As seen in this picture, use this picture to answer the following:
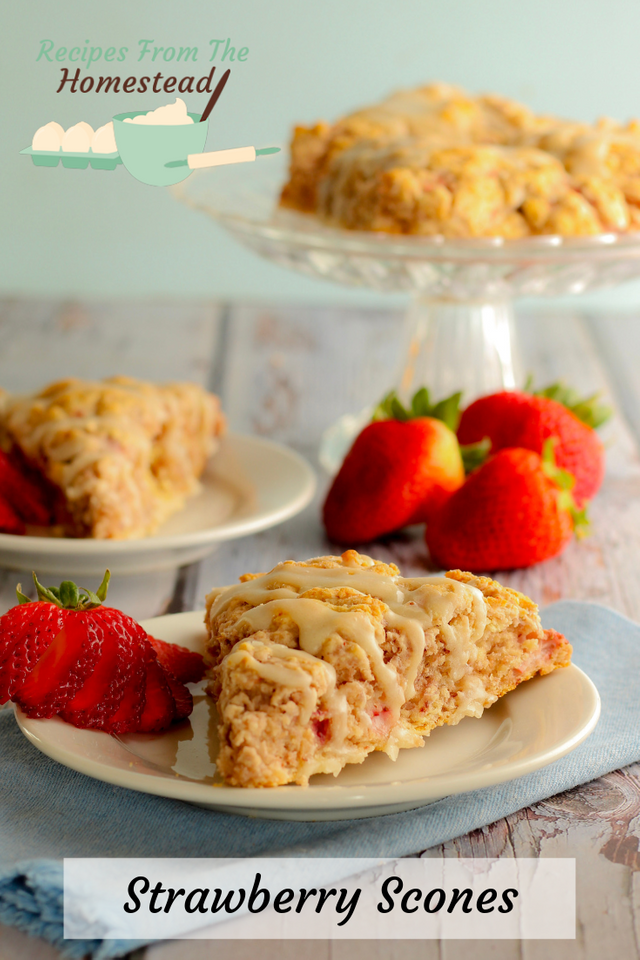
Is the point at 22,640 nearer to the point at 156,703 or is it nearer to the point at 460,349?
the point at 156,703

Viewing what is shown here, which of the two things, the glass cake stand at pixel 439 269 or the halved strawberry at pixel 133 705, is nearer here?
the halved strawberry at pixel 133 705

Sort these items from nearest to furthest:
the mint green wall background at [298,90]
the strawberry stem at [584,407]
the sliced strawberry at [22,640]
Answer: the sliced strawberry at [22,640], the strawberry stem at [584,407], the mint green wall background at [298,90]

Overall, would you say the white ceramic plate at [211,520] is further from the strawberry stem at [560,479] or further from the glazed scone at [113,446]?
the strawberry stem at [560,479]

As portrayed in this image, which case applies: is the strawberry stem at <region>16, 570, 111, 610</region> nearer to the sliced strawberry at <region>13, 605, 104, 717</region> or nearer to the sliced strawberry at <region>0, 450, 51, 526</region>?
the sliced strawberry at <region>13, 605, 104, 717</region>

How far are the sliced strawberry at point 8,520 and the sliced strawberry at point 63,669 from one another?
560 millimetres

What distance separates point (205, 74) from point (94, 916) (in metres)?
1.27

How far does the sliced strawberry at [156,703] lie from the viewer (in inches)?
36.6

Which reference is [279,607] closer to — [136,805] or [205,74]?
[136,805]

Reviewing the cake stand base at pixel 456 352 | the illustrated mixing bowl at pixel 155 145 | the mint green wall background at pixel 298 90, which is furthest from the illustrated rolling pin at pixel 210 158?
the mint green wall background at pixel 298 90

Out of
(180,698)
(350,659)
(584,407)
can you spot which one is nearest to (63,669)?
(180,698)

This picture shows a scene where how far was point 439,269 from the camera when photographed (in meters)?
1.59

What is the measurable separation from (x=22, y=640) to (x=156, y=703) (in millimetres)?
136

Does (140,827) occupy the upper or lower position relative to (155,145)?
lower

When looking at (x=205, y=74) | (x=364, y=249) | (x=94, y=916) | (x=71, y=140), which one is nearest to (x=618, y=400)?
(x=364, y=249)
